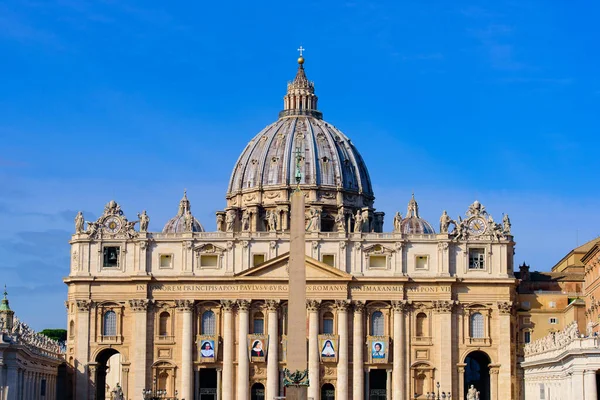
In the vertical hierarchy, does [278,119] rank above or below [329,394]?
above

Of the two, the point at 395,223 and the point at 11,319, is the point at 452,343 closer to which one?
the point at 395,223

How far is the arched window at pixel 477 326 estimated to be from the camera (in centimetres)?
13638

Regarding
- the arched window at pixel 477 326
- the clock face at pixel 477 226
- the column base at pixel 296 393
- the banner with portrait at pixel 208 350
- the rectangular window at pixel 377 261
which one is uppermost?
the clock face at pixel 477 226

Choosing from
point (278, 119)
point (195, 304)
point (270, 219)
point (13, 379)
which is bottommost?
point (13, 379)

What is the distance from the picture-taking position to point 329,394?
136m

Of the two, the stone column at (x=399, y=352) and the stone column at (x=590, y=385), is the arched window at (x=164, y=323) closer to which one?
the stone column at (x=399, y=352)

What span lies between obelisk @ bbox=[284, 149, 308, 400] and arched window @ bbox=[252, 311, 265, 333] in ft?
190

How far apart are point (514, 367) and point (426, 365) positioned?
25.2ft

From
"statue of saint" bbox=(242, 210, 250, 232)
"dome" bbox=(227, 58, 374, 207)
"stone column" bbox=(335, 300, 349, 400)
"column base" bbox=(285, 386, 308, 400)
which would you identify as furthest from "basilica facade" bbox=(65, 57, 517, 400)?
"column base" bbox=(285, 386, 308, 400)

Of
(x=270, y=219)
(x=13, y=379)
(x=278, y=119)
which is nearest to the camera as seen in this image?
(x=13, y=379)

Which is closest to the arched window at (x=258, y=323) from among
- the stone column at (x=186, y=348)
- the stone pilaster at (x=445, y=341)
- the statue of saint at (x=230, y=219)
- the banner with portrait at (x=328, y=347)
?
the banner with portrait at (x=328, y=347)

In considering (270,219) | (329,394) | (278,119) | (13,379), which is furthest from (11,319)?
(278,119)

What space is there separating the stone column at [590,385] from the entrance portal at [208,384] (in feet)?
152

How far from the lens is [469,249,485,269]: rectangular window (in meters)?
138
